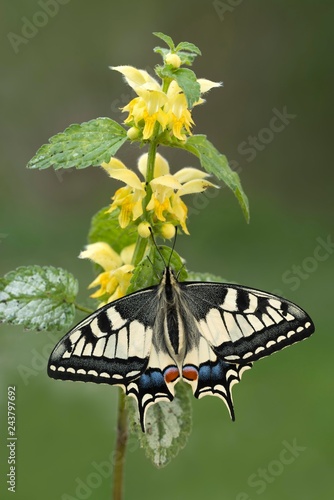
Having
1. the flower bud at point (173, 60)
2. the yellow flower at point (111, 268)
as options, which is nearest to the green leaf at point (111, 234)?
the yellow flower at point (111, 268)

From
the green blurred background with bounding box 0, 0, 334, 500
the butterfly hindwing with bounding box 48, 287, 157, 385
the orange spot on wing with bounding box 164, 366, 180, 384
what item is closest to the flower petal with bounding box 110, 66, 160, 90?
the butterfly hindwing with bounding box 48, 287, 157, 385

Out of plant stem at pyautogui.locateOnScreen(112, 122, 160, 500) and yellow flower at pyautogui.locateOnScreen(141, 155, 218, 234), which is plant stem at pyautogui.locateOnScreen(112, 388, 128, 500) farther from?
yellow flower at pyautogui.locateOnScreen(141, 155, 218, 234)

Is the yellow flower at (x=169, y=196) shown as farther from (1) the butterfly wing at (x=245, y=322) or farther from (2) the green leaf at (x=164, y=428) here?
(2) the green leaf at (x=164, y=428)

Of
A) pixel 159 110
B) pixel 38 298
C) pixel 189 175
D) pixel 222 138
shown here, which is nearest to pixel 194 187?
pixel 189 175

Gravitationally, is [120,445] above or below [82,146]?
below

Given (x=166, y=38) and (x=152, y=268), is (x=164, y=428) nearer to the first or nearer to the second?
(x=152, y=268)

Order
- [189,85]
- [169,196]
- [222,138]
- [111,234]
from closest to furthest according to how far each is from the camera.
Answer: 1. [189,85]
2. [169,196]
3. [111,234]
4. [222,138]
